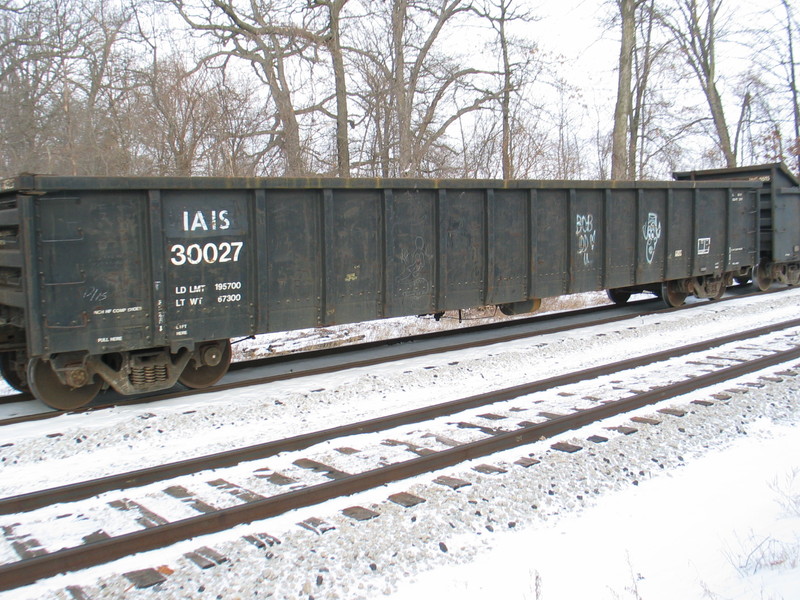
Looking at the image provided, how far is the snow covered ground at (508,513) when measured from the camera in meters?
3.93

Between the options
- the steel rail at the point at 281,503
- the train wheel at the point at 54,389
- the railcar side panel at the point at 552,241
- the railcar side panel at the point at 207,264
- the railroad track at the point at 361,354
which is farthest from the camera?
the railcar side panel at the point at 552,241

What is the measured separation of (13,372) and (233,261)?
329cm

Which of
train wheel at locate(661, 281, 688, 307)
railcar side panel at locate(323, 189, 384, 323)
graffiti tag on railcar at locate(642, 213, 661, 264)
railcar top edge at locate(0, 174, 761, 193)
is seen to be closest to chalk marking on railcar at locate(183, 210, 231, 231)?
railcar top edge at locate(0, 174, 761, 193)

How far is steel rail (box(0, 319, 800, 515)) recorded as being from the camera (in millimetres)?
5188

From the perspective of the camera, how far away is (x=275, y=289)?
8.71 m

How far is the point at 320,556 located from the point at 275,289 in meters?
5.00

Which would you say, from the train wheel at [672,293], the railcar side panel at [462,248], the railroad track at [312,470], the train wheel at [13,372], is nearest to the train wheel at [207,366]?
the train wheel at [13,372]

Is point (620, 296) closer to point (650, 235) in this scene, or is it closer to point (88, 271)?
point (650, 235)

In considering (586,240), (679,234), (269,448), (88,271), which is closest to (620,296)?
(679,234)

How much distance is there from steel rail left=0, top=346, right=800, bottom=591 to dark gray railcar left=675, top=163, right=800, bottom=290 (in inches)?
471

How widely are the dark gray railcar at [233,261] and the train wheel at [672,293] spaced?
3325 mm

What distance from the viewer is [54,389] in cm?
764

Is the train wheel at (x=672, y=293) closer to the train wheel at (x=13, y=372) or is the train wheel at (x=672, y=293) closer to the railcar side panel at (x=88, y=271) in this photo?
the railcar side panel at (x=88, y=271)

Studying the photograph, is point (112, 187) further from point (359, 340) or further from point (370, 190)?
point (359, 340)
